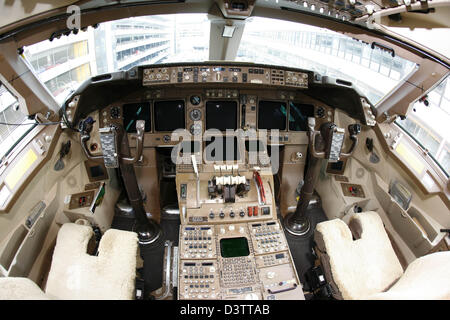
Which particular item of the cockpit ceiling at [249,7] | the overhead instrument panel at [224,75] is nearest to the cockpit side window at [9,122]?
the cockpit ceiling at [249,7]

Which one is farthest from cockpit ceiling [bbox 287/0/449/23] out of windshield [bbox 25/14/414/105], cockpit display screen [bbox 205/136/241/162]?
cockpit display screen [bbox 205/136/241/162]

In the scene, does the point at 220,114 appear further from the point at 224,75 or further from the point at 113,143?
the point at 113,143

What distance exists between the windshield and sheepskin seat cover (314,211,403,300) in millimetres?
1773

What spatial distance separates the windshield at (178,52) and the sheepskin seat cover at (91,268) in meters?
1.70

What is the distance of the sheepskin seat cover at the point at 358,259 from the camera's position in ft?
6.16

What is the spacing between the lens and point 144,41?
3.65 meters

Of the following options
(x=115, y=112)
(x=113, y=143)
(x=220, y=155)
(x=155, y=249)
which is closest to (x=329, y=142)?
(x=220, y=155)

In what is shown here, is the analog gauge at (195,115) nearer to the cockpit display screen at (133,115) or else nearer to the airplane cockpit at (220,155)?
the airplane cockpit at (220,155)

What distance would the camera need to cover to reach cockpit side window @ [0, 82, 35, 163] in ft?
7.70

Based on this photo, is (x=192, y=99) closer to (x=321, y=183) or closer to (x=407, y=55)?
(x=321, y=183)

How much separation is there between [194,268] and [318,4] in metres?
2.54

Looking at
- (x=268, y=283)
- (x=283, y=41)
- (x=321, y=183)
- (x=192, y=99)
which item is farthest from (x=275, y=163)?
(x=283, y=41)

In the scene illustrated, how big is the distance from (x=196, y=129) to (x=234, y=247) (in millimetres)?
1635

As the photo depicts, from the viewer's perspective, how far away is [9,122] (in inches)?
95.0
